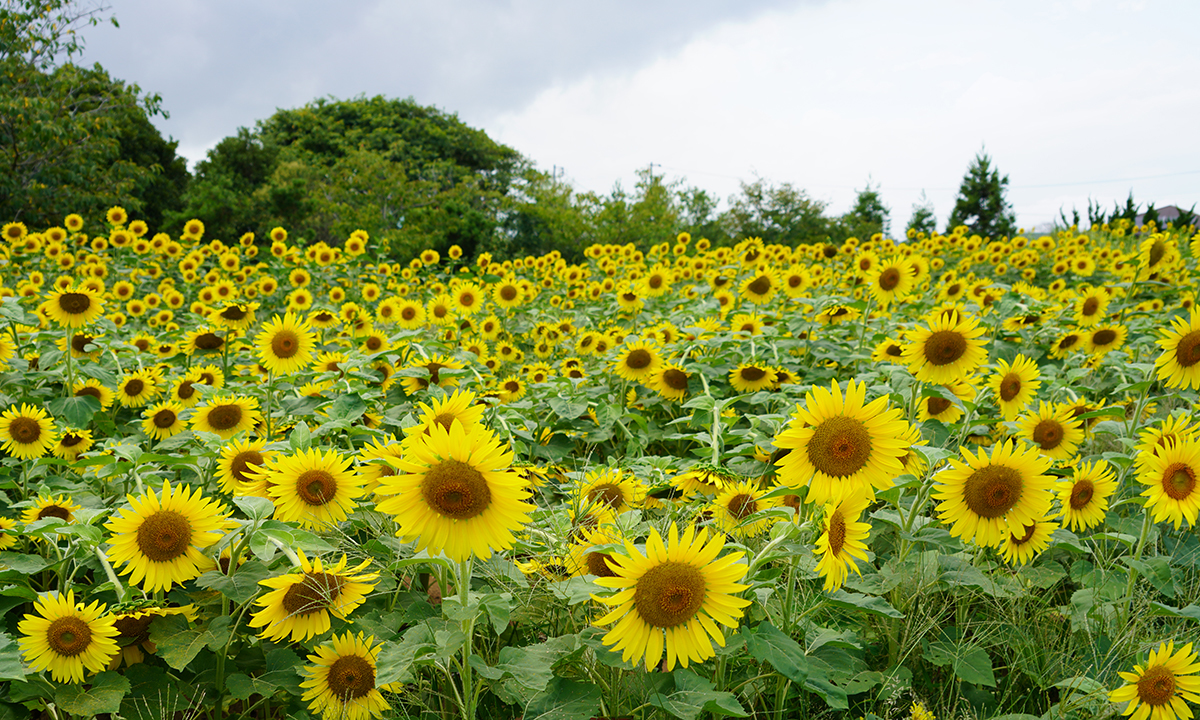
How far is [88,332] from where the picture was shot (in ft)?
13.1

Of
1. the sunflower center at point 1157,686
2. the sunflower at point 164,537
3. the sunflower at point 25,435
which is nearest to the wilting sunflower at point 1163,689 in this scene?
the sunflower center at point 1157,686

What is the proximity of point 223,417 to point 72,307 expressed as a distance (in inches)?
55.3

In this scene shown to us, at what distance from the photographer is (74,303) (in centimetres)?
344

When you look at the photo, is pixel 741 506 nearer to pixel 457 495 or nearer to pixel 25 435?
pixel 457 495

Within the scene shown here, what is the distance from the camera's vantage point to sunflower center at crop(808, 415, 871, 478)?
155 centimetres

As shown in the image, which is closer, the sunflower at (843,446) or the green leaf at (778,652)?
the green leaf at (778,652)

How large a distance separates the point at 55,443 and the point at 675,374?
3.03 m

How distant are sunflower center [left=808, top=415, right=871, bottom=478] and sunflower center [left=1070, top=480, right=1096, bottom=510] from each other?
3.78ft

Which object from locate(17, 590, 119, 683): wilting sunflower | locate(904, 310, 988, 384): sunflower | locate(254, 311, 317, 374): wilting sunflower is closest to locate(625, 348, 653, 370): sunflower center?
locate(904, 310, 988, 384): sunflower

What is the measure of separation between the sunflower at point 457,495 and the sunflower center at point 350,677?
49 cm

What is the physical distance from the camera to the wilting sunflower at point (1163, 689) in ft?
5.11

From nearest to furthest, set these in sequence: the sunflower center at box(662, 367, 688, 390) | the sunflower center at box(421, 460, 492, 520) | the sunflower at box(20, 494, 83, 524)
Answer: the sunflower center at box(421, 460, 492, 520) < the sunflower at box(20, 494, 83, 524) < the sunflower center at box(662, 367, 688, 390)

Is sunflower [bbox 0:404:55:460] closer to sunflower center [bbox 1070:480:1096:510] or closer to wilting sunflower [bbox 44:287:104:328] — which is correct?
wilting sunflower [bbox 44:287:104:328]

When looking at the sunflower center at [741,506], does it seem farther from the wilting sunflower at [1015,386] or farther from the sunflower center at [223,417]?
the sunflower center at [223,417]
